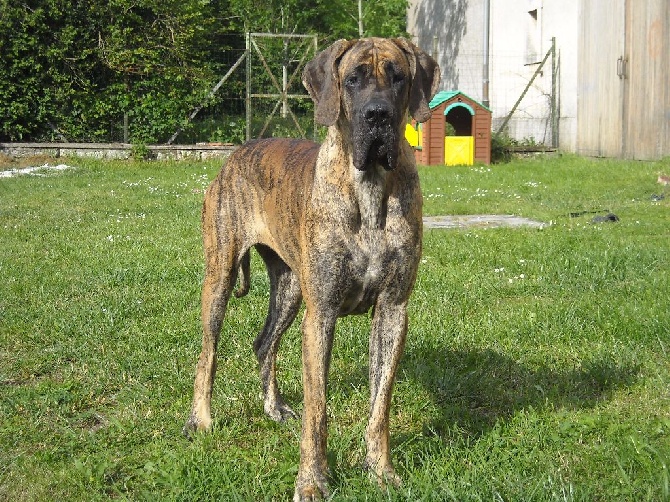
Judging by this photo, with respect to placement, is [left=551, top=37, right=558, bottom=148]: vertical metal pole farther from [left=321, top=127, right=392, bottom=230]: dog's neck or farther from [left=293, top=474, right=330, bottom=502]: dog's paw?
[left=293, top=474, right=330, bottom=502]: dog's paw

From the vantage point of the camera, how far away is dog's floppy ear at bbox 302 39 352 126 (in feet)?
10.7

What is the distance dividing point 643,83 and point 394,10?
10.6 m

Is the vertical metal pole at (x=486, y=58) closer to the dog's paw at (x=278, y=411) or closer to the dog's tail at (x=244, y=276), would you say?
the dog's tail at (x=244, y=276)

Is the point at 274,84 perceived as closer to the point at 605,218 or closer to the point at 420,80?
the point at 605,218

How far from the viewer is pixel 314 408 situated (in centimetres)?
329

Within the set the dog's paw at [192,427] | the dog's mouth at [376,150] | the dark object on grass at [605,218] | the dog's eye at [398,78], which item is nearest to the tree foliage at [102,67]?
the dark object on grass at [605,218]

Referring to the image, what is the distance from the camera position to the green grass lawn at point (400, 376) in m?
3.36

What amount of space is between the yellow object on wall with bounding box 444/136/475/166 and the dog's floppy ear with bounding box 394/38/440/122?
45.6 feet

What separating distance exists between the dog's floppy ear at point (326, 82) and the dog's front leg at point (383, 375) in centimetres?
76

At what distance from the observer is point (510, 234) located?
27.5 ft

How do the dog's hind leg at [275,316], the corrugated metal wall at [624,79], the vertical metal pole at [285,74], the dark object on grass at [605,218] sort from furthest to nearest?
the vertical metal pole at [285,74] → the corrugated metal wall at [624,79] → the dark object on grass at [605,218] → the dog's hind leg at [275,316]

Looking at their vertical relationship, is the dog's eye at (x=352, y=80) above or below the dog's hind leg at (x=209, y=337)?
above

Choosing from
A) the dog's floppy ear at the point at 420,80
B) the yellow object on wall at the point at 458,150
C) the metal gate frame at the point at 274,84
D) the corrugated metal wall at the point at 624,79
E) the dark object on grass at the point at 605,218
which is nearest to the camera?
the dog's floppy ear at the point at 420,80

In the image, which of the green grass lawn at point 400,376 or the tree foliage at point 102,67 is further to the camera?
the tree foliage at point 102,67
